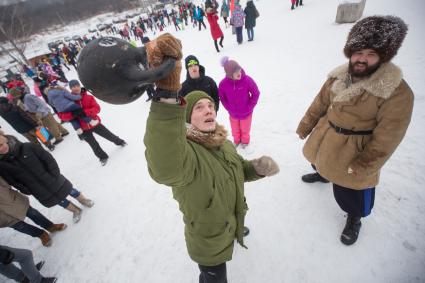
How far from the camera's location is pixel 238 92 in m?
3.16

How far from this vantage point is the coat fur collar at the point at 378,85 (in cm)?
147

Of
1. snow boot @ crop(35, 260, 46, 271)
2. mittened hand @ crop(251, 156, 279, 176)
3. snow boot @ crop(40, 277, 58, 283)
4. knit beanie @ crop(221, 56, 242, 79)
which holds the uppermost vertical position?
knit beanie @ crop(221, 56, 242, 79)

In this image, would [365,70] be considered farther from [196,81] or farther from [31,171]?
[31,171]

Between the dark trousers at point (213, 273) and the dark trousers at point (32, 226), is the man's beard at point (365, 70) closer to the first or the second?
the dark trousers at point (213, 273)

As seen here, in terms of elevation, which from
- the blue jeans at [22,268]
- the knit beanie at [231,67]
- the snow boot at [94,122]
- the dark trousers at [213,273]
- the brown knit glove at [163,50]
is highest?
the brown knit glove at [163,50]

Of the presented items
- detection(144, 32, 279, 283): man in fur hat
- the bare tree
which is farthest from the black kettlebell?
the bare tree

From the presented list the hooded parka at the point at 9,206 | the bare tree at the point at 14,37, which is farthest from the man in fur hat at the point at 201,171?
the bare tree at the point at 14,37

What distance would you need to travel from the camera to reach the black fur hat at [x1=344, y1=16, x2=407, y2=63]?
1.50 metres

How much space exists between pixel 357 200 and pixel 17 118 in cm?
763

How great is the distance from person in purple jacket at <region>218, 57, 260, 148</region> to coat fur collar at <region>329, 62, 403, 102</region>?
5.06 feet

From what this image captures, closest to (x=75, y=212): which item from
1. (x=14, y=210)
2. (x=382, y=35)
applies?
(x=14, y=210)

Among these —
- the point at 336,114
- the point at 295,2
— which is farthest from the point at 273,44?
the point at 336,114

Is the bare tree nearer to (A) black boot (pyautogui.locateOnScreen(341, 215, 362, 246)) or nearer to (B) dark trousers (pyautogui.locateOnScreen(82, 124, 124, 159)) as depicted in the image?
(B) dark trousers (pyautogui.locateOnScreen(82, 124, 124, 159))

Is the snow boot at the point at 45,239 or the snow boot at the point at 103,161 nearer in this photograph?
the snow boot at the point at 45,239
